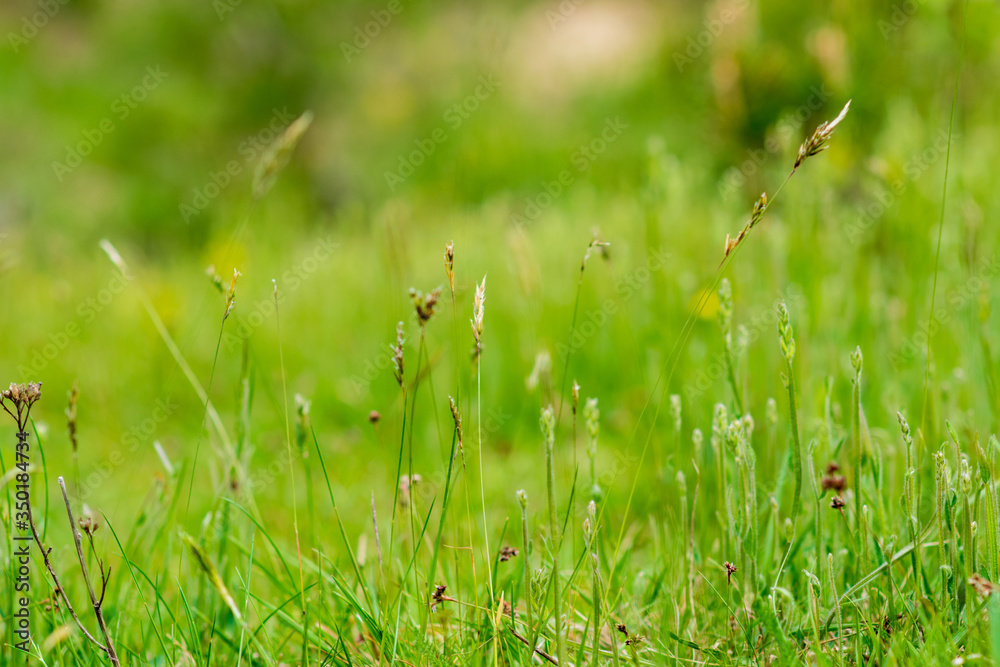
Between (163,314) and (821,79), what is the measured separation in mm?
3090

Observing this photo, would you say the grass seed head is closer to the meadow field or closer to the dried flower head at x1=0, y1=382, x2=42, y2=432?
the meadow field

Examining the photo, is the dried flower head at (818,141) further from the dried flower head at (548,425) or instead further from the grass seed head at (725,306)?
the dried flower head at (548,425)

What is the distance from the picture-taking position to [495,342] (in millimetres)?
2641

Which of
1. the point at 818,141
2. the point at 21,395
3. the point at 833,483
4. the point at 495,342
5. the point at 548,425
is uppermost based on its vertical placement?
the point at 818,141

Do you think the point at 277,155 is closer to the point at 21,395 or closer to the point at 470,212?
the point at 21,395

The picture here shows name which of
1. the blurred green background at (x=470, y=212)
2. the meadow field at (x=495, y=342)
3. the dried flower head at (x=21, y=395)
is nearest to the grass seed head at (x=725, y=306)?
the meadow field at (x=495, y=342)

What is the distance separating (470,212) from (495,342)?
215cm

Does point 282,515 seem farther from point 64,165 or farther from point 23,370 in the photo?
point 64,165

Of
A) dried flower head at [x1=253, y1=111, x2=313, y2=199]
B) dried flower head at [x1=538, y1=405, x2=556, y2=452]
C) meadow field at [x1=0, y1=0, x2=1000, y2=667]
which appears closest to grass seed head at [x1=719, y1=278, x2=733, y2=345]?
meadow field at [x1=0, y1=0, x2=1000, y2=667]

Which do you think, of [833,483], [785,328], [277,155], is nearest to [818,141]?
[785,328]

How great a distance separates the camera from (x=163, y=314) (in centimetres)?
302

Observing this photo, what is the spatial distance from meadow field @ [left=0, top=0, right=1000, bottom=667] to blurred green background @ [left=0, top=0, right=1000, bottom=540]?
0.02 metres

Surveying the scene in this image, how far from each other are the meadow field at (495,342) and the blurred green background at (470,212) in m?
0.02

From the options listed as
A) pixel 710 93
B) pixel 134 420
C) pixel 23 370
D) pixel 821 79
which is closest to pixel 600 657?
pixel 134 420
